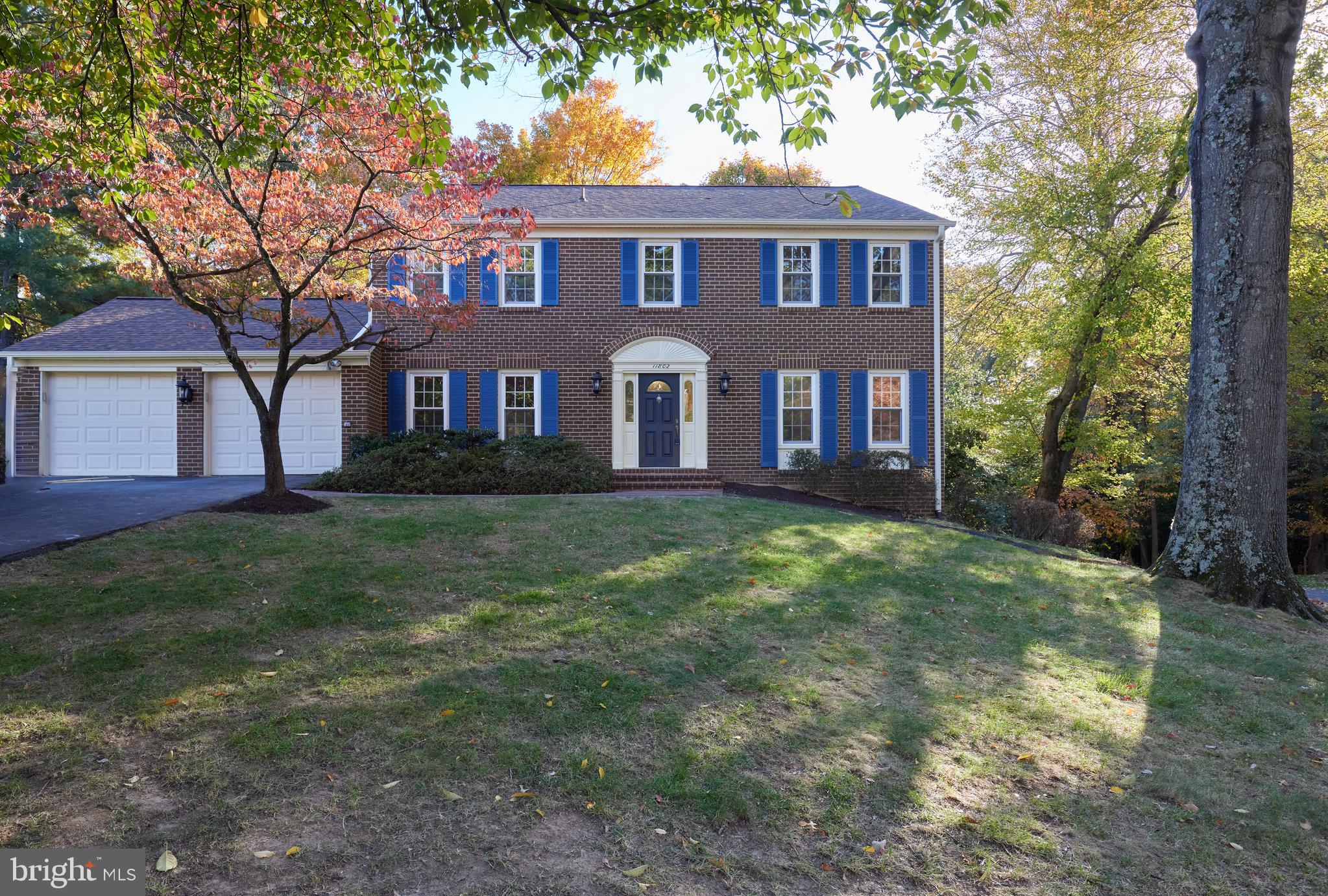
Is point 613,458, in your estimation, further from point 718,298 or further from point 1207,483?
point 1207,483

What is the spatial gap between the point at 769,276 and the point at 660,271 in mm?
2281

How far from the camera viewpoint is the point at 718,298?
1562 cm

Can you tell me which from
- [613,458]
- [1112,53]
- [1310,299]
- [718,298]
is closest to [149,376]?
[613,458]

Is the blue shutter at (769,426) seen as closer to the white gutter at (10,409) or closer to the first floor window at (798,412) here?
the first floor window at (798,412)

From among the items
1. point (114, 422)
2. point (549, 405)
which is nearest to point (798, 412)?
point (549, 405)

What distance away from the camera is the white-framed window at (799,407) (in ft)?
51.1

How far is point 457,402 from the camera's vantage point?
1542 cm

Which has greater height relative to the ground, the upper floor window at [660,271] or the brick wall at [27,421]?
the upper floor window at [660,271]

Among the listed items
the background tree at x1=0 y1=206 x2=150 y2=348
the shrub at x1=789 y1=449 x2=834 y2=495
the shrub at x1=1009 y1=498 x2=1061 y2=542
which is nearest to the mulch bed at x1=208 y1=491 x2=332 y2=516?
the shrub at x1=789 y1=449 x2=834 y2=495

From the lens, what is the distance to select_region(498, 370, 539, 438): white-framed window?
50.9ft

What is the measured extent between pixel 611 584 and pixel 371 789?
3462mm

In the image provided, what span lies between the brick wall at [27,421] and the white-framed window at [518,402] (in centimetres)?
893

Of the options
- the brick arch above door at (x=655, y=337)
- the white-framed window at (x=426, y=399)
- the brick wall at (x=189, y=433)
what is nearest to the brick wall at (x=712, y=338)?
the brick arch above door at (x=655, y=337)

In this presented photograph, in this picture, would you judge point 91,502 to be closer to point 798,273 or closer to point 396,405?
point 396,405
